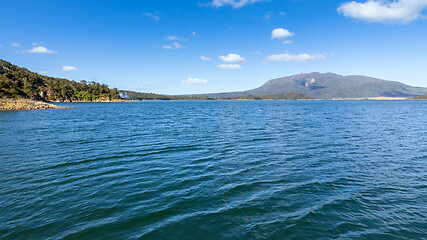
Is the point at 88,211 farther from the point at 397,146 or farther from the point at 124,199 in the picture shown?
the point at 397,146

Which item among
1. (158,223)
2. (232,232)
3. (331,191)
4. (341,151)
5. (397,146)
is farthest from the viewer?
(397,146)

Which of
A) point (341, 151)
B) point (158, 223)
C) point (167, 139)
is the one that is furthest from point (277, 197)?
point (167, 139)

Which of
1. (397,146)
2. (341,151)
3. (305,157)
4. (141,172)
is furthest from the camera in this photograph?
(397,146)

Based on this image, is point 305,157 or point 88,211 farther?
point 305,157

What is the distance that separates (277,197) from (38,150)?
2690 cm

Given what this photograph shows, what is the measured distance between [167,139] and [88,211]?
794 inches

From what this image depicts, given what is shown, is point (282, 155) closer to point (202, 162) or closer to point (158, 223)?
point (202, 162)

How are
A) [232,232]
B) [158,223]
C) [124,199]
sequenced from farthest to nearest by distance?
[124,199]
[158,223]
[232,232]

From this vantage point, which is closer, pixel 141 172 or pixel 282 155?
pixel 141 172

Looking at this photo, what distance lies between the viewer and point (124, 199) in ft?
40.9

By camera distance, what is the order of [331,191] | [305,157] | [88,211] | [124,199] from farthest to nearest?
[305,157] < [331,191] < [124,199] < [88,211]

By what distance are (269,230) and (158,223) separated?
533cm

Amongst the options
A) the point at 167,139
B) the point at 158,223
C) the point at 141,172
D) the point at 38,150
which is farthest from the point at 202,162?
the point at 38,150

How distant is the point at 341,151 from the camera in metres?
23.6
